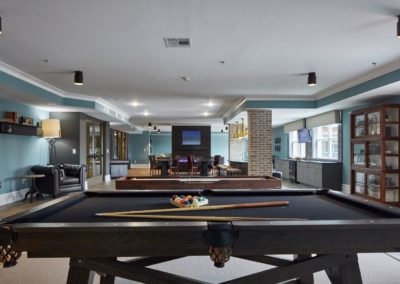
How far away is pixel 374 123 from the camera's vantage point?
618 centimetres

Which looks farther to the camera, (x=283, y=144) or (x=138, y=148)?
(x=138, y=148)

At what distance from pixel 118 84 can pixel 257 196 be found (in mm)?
4646

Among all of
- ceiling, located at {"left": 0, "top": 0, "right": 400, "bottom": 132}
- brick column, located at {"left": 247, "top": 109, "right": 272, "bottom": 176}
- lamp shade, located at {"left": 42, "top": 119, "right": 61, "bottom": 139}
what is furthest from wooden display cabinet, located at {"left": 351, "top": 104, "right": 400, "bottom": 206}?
lamp shade, located at {"left": 42, "top": 119, "right": 61, "bottom": 139}

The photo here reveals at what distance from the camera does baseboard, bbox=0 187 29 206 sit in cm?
604

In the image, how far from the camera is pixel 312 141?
10086 mm

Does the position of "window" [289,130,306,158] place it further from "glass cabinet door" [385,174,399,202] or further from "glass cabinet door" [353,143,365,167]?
"glass cabinet door" [385,174,399,202]

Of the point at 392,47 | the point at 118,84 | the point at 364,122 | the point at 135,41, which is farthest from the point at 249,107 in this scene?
the point at 135,41

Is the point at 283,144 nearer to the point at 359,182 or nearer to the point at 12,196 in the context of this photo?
the point at 359,182

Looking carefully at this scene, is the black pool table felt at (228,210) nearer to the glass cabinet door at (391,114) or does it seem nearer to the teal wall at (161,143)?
the glass cabinet door at (391,114)

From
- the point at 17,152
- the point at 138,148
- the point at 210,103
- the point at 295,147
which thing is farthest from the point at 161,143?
the point at 17,152

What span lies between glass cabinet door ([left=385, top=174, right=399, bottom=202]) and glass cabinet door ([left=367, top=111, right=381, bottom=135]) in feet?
3.08

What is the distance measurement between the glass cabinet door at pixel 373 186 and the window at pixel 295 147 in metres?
4.98

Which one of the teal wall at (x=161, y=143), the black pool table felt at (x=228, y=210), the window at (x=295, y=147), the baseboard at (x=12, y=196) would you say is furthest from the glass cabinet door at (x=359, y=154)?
the teal wall at (x=161, y=143)

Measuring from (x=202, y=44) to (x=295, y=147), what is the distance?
9.34 m
